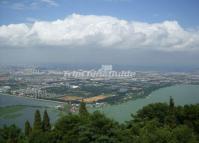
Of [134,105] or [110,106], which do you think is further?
[110,106]

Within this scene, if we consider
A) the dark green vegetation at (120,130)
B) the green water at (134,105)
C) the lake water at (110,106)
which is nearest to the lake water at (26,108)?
the lake water at (110,106)

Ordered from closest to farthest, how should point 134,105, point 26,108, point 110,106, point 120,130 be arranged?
point 120,130 → point 26,108 → point 134,105 → point 110,106

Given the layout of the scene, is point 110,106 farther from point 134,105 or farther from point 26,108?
point 26,108

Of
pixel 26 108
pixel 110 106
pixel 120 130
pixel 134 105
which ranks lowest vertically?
pixel 26 108

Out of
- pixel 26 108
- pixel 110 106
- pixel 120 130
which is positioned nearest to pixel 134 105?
pixel 110 106

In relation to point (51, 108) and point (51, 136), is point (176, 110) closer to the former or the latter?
point (51, 136)

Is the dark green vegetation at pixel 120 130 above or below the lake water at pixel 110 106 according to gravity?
above

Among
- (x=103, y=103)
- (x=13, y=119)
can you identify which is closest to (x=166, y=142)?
(x=13, y=119)

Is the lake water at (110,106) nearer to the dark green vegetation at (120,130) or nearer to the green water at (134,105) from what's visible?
the green water at (134,105)
